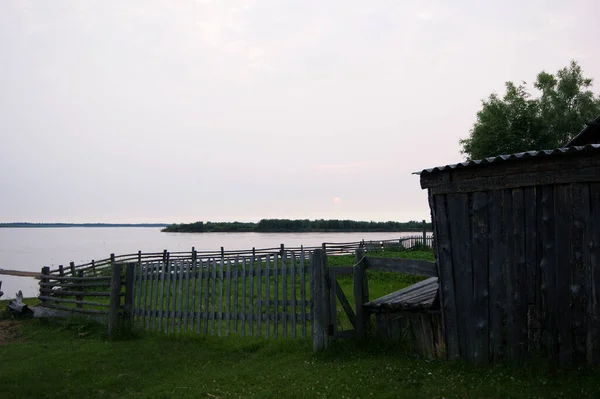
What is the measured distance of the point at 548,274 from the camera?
18.8ft

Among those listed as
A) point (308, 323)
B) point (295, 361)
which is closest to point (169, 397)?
point (295, 361)

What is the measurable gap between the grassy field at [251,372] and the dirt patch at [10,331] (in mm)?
1156

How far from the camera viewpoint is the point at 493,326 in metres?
6.14

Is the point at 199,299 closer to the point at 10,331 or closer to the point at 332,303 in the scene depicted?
the point at 332,303

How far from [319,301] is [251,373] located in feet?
5.08

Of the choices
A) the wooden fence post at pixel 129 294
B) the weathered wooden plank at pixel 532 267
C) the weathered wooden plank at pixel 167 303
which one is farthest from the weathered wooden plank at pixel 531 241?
the wooden fence post at pixel 129 294

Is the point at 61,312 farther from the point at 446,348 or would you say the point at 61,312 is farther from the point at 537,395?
the point at 537,395

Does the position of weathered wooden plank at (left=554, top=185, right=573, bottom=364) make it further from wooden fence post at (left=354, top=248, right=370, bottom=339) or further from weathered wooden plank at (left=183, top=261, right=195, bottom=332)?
weathered wooden plank at (left=183, top=261, right=195, bottom=332)

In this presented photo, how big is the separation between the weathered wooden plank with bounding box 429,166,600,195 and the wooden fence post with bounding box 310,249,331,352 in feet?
7.41

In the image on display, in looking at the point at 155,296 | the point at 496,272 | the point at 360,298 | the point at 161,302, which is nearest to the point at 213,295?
the point at 161,302

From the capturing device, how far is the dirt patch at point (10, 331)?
37.8ft

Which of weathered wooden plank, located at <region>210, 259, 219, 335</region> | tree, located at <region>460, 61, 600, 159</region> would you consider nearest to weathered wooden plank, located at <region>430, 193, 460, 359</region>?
weathered wooden plank, located at <region>210, 259, 219, 335</region>

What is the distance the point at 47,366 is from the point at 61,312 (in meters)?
4.96

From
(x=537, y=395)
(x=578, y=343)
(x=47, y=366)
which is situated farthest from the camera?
(x=47, y=366)
